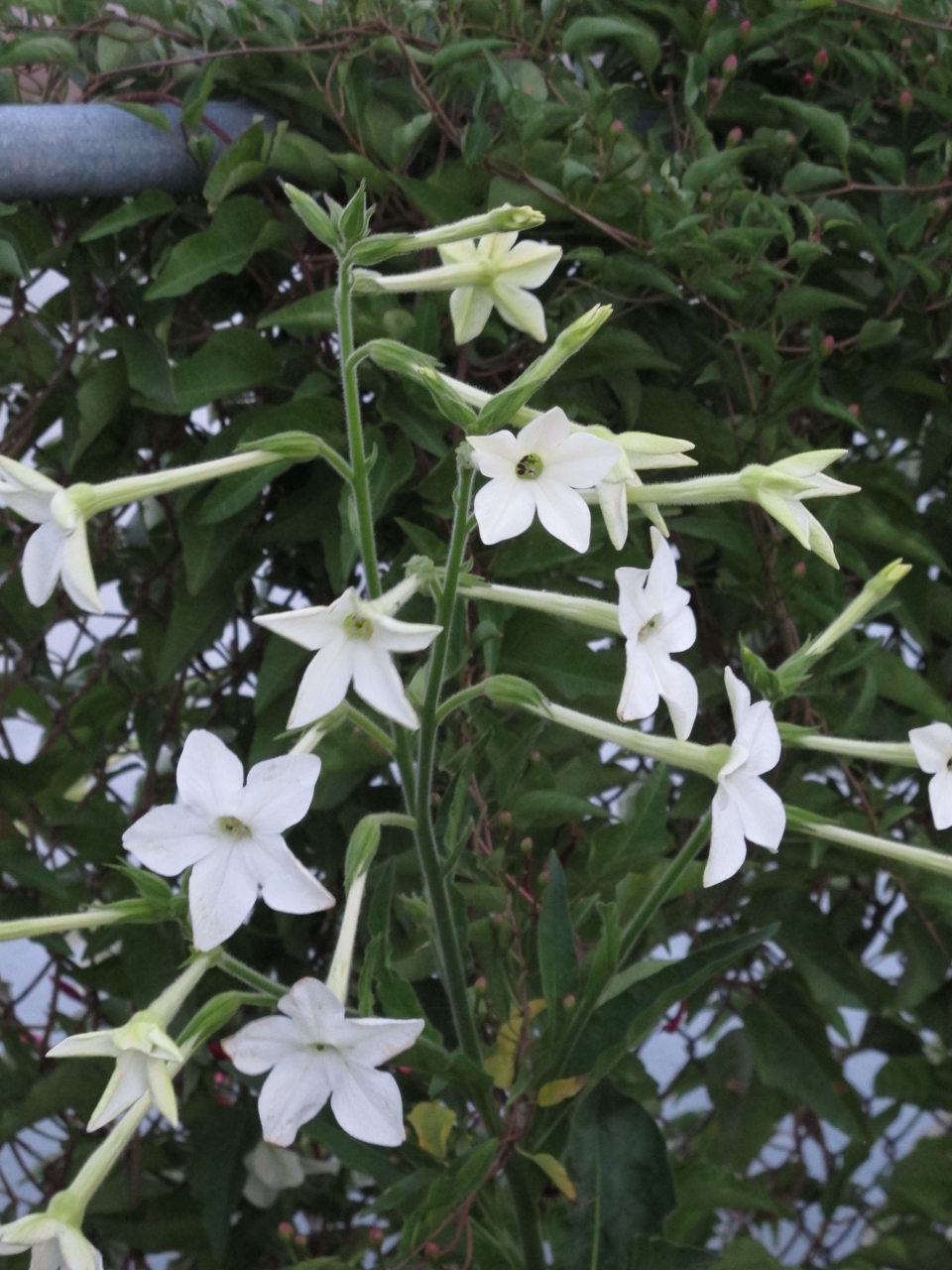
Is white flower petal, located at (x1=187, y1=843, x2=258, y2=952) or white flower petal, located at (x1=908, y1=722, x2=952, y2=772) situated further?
white flower petal, located at (x1=908, y1=722, x2=952, y2=772)

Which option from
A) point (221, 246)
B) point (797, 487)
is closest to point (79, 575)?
point (797, 487)

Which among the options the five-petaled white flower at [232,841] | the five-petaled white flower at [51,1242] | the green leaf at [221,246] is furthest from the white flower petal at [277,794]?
the green leaf at [221,246]

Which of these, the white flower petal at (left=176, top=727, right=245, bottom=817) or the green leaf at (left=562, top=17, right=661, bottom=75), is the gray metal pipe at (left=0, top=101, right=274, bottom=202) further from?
the white flower petal at (left=176, top=727, right=245, bottom=817)

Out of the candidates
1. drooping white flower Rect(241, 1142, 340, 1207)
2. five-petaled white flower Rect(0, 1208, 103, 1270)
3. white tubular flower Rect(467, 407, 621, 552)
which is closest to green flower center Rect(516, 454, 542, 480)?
white tubular flower Rect(467, 407, 621, 552)

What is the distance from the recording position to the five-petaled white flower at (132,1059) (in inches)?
20.9

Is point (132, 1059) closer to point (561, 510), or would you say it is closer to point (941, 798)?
point (561, 510)

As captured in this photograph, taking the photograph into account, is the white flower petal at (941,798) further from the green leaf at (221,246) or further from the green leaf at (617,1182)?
the green leaf at (221,246)

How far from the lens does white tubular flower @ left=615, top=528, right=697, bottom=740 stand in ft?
1.81

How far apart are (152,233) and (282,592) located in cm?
34

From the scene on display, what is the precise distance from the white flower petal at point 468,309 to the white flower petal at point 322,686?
0.25m

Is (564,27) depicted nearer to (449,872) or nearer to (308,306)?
(308,306)

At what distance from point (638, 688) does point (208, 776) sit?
19cm

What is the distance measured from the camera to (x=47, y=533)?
0.58 metres

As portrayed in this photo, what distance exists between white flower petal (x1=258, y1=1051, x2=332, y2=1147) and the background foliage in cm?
23
